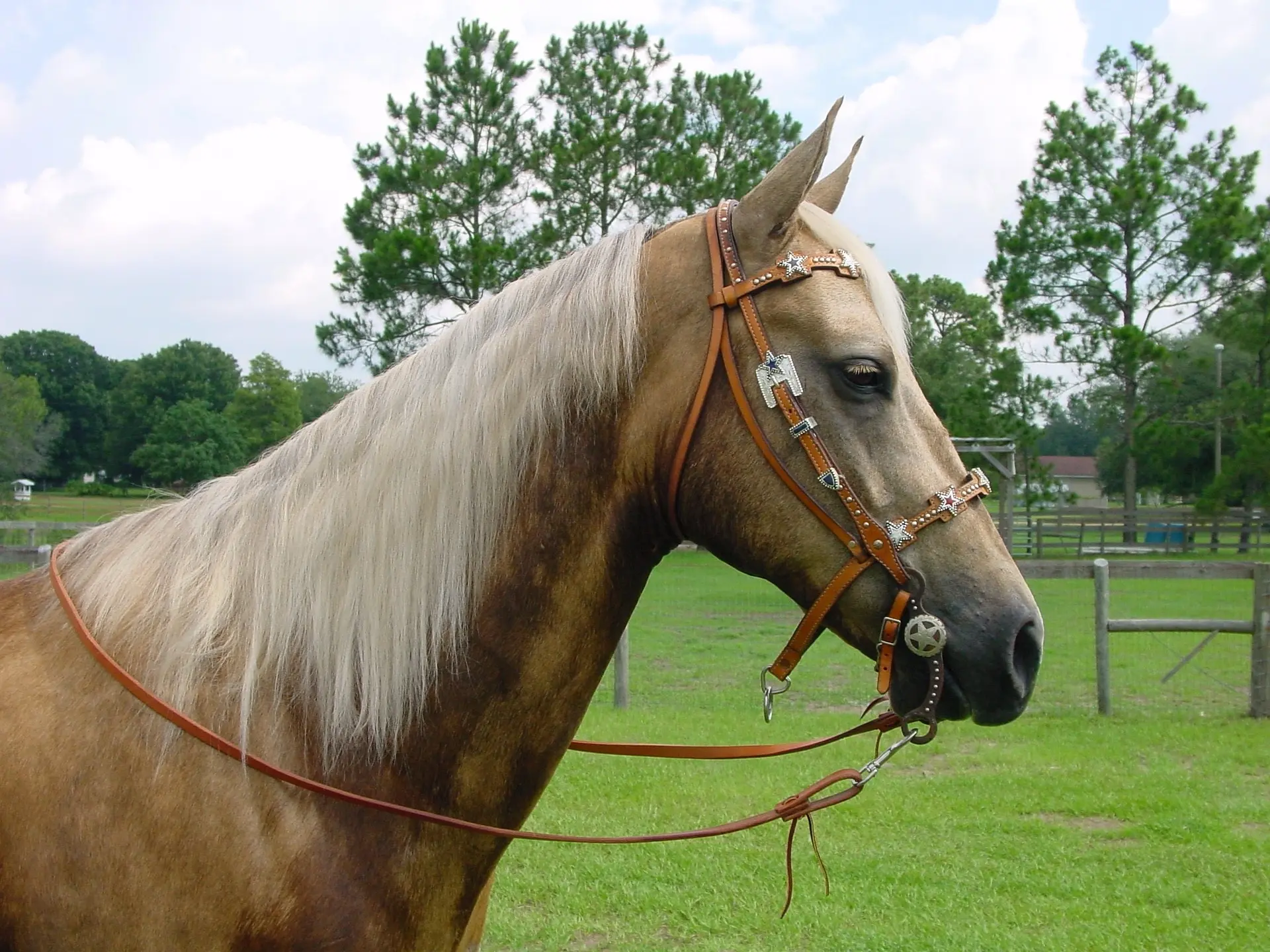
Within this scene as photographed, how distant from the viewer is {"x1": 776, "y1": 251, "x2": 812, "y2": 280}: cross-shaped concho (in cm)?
179

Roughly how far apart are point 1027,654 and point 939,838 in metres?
4.49

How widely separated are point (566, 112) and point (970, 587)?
30.4 meters

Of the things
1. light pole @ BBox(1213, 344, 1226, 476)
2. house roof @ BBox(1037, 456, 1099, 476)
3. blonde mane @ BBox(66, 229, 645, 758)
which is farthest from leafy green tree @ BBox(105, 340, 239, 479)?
house roof @ BBox(1037, 456, 1099, 476)

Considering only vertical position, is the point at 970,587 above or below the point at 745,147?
below

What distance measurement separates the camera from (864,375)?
1725 mm

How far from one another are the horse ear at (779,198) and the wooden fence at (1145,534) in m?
28.4

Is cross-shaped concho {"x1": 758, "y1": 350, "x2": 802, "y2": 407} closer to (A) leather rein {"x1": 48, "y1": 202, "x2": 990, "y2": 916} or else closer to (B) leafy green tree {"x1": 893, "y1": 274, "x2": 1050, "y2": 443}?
(A) leather rein {"x1": 48, "y1": 202, "x2": 990, "y2": 916}

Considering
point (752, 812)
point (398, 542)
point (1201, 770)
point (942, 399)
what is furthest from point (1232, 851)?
point (942, 399)

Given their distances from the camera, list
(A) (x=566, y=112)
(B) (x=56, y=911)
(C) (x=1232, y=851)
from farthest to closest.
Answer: (A) (x=566, y=112) → (C) (x=1232, y=851) → (B) (x=56, y=911)

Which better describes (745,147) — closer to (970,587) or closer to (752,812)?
(752,812)

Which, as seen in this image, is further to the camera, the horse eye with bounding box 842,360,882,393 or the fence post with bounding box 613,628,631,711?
the fence post with bounding box 613,628,631,711

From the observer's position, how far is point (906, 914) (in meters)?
4.55

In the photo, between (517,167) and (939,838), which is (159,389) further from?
(939,838)

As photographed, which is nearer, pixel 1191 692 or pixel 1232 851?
pixel 1232 851
